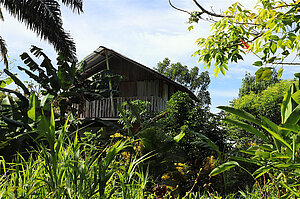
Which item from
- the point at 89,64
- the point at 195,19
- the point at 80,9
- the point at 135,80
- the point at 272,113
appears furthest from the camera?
the point at 135,80

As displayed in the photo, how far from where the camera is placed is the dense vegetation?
1913 millimetres

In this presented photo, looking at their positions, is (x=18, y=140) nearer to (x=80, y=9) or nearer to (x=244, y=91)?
(x=80, y=9)

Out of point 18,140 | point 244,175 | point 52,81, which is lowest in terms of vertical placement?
point 244,175

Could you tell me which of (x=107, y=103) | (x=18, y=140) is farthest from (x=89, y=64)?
(x=18, y=140)

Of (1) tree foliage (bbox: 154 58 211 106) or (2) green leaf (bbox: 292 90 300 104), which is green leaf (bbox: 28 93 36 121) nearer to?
(2) green leaf (bbox: 292 90 300 104)

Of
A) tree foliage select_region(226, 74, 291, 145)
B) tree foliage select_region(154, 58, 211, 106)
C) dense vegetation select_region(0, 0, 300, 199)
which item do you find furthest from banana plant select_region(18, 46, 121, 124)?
tree foliage select_region(154, 58, 211, 106)

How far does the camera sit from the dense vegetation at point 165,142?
1.91 meters

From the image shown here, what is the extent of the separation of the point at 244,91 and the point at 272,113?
1445 centimetres

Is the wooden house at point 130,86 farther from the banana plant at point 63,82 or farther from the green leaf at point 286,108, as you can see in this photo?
the green leaf at point 286,108

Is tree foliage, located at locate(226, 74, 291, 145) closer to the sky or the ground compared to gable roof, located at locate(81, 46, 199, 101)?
closer to the ground

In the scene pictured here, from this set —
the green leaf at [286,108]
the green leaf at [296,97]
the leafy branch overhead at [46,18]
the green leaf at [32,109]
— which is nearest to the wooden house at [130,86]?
the leafy branch overhead at [46,18]

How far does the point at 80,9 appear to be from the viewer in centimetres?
1095

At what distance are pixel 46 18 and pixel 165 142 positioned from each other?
21.8ft

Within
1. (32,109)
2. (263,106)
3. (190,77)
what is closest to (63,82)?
(32,109)
